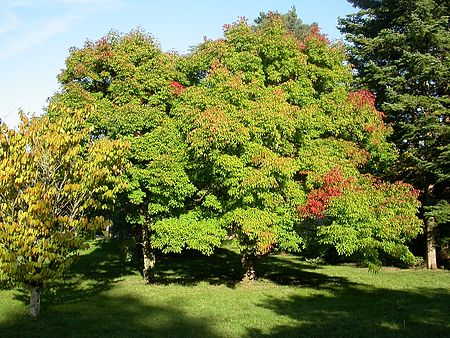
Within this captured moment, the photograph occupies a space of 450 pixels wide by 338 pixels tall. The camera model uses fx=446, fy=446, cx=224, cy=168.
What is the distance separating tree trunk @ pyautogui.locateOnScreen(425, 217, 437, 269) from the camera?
30.5 metres

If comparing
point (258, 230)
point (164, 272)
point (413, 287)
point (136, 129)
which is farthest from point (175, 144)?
point (413, 287)

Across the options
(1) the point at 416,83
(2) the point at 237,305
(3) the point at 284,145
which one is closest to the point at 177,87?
(3) the point at 284,145

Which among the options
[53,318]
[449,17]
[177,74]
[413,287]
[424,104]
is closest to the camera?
[53,318]

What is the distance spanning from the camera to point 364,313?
55.5 ft

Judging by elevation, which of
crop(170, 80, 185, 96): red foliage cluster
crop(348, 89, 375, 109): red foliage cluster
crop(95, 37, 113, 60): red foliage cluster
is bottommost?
crop(348, 89, 375, 109): red foliage cluster

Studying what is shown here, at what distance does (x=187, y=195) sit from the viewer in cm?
2247

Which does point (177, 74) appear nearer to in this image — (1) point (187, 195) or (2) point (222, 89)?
(2) point (222, 89)

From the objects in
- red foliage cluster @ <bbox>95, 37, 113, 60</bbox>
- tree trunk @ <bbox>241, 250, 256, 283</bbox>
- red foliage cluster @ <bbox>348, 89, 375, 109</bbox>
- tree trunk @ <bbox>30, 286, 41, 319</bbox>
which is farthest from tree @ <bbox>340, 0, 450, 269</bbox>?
tree trunk @ <bbox>30, 286, 41, 319</bbox>

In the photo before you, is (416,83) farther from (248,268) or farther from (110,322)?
(110,322)

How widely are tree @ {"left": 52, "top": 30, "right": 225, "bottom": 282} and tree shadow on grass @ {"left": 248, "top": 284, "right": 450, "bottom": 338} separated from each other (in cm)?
545

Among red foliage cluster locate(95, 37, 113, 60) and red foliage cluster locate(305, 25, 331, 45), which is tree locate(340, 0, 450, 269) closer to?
red foliage cluster locate(305, 25, 331, 45)

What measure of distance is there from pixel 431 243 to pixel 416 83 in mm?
11071

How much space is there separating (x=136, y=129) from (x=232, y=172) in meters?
6.07

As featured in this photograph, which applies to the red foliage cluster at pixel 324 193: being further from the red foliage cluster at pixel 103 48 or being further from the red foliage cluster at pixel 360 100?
the red foliage cluster at pixel 103 48
